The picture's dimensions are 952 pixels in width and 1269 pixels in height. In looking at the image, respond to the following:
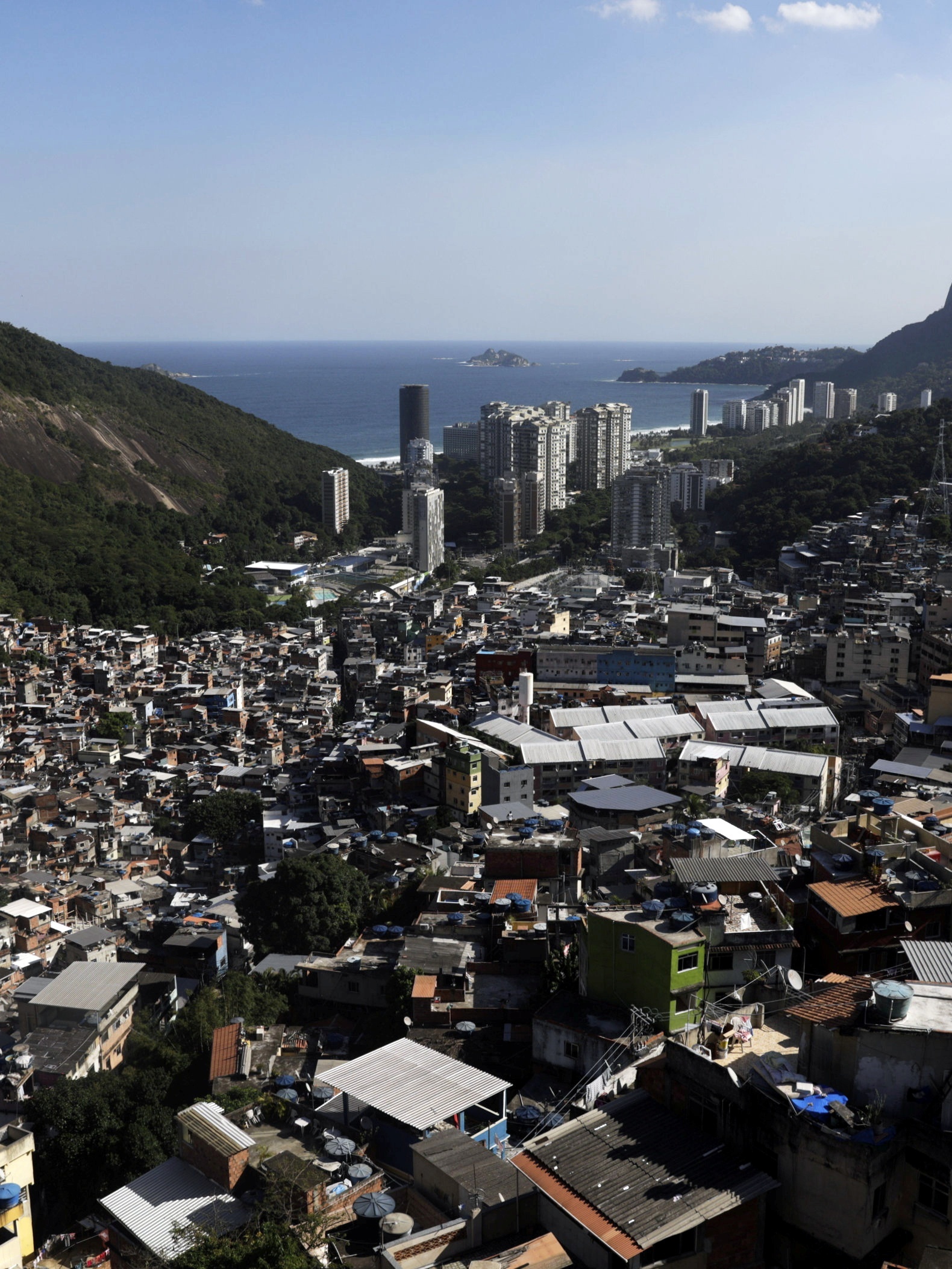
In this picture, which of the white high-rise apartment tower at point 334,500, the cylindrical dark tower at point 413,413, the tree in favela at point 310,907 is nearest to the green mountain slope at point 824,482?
the white high-rise apartment tower at point 334,500

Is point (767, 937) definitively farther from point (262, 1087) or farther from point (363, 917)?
point (363, 917)

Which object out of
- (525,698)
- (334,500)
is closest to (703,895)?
(525,698)

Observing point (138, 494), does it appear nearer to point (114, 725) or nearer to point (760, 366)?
point (114, 725)

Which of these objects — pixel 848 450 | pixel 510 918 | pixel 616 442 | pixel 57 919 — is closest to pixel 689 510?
pixel 848 450

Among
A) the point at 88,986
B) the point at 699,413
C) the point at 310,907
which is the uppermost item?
the point at 699,413

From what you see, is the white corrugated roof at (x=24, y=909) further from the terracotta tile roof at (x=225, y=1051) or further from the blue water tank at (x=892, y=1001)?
the blue water tank at (x=892, y=1001)
